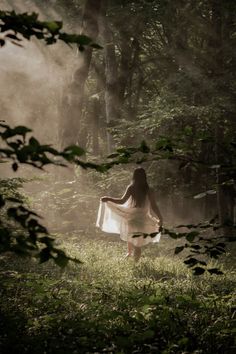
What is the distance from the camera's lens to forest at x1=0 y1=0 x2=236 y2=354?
4148 mm

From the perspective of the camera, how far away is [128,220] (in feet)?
40.1

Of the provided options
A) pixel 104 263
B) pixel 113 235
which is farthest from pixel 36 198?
pixel 104 263

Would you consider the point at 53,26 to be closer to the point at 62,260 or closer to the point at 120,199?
the point at 62,260

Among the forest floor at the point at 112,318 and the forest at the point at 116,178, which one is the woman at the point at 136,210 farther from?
the forest floor at the point at 112,318

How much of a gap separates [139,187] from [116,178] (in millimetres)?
4134

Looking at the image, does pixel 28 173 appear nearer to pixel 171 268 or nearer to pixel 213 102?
pixel 213 102

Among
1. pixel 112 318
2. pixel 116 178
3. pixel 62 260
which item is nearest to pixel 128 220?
pixel 116 178

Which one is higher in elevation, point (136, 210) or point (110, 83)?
point (110, 83)

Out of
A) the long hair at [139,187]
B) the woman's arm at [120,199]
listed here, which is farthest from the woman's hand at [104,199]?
the long hair at [139,187]

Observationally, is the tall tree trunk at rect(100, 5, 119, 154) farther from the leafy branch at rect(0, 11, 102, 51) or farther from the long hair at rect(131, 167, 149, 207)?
the leafy branch at rect(0, 11, 102, 51)

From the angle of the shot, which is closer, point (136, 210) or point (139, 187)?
point (139, 187)

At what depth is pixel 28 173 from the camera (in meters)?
34.2

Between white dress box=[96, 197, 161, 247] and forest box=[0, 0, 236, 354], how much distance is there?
720 millimetres

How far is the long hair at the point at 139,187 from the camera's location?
39.2ft
